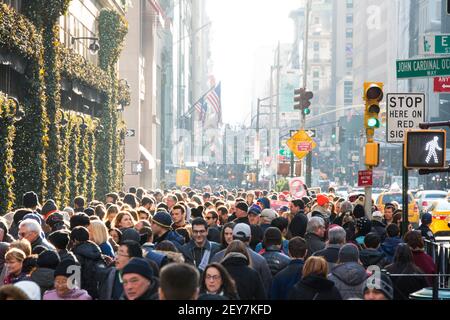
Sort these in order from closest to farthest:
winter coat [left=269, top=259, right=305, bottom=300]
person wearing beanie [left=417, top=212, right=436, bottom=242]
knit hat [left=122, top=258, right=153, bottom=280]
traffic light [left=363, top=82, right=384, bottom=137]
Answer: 1. knit hat [left=122, top=258, right=153, bottom=280]
2. winter coat [left=269, top=259, right=305, bottom=300]
3. traffic light [left=363, top=82, right=384, bottom=137]
4. person wearing beanie [left=417, top=212, right=436, bottom=242]

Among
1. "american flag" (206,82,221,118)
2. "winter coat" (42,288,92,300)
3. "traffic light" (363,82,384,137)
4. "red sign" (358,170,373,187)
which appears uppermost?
"american flag" (206,82,221,118)

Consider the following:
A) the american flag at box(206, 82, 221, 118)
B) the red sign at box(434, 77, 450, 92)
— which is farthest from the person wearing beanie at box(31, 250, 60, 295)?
the american flag at box(206, 82, 221, 118)

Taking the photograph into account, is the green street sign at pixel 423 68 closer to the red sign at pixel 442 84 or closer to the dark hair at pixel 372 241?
the dark hair at pixel 372 241

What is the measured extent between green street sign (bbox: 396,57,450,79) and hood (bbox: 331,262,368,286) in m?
5.05

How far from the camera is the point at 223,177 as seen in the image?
127 meters

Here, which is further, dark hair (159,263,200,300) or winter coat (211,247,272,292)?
winter coat (211,247,272,292)

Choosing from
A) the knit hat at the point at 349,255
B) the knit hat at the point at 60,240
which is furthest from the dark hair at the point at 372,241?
the knit hat at the point at 60,240

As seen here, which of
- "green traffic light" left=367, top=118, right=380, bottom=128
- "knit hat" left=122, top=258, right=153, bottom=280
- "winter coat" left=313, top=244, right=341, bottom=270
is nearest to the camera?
"knit hat" left=122, top=258, right=153, bottom=280

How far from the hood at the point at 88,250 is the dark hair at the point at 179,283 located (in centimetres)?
580

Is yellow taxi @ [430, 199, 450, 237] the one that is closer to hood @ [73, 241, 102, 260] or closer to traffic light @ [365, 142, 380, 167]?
traffic light @ [365, 142, 380, 167]

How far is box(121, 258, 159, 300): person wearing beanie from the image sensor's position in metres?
8.51

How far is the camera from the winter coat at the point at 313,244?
1614cm

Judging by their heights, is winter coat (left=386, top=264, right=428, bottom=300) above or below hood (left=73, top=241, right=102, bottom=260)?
below

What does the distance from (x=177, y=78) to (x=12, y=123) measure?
95611 millimetres
